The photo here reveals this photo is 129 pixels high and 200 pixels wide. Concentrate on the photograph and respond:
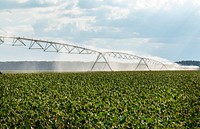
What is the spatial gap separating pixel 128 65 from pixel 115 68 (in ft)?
40.3

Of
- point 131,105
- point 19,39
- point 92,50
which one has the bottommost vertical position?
point 92,50

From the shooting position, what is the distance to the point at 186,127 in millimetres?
18250

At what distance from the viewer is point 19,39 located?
8688 centimetres

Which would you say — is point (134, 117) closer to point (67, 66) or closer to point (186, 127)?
point (186, 127)

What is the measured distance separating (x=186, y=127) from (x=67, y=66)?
104 m

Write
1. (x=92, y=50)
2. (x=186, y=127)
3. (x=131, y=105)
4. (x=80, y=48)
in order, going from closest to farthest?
1. (x=186, y=127)
2. (x=131, y=105)
3. (x=80, y=48)
4. (x=92, y=50)

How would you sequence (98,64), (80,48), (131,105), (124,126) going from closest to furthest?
(124,126) → (131,105) → (80,48) → (98,64)

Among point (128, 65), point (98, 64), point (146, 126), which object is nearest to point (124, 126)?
point (146, 126)

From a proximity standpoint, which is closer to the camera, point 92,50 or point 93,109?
point 93,109

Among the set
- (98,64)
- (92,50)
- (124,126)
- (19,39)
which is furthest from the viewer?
(98,64)

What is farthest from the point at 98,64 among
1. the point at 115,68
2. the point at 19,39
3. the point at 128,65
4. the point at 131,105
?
the point at 131,105

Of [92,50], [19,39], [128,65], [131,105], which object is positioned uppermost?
[131,105]

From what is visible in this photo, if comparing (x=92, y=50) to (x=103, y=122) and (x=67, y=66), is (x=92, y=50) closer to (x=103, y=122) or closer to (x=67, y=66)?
(x=67, y=66)

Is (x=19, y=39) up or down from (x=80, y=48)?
up
